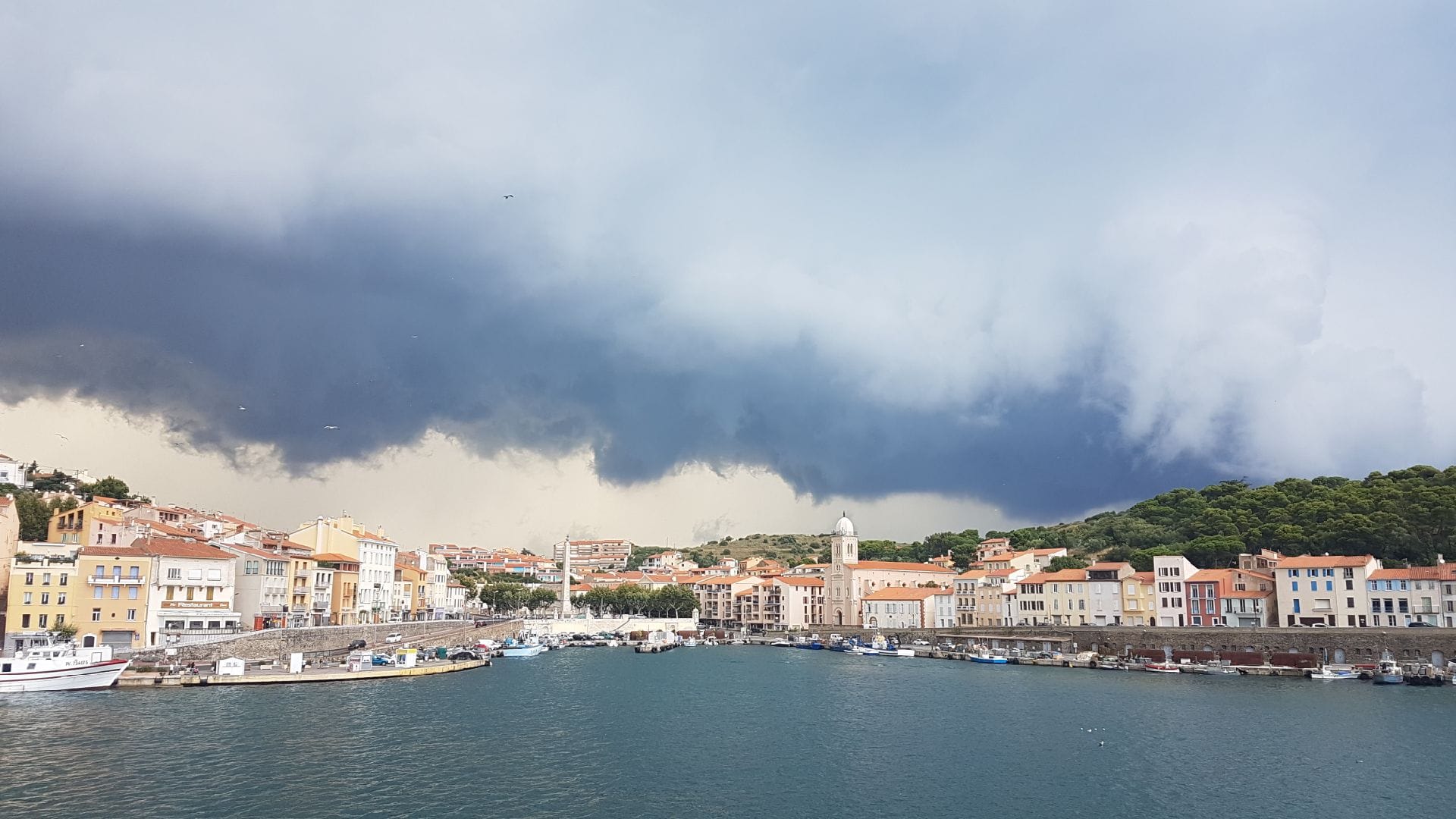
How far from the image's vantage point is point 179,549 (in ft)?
212

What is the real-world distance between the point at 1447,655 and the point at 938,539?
95302 mm

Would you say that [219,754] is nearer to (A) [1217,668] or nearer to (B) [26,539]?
(B) [26,539]

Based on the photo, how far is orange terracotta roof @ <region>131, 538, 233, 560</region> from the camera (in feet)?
208

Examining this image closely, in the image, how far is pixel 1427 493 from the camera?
285ft

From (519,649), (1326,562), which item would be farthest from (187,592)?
(1326,562)

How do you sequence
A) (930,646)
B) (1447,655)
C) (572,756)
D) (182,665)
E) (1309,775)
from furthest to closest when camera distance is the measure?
(930,646) → (1447,655) → (182,665) → (572,756) → (1309,775)

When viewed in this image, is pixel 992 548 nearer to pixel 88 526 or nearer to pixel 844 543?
pixel 844 543

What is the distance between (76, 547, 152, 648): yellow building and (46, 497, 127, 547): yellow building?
1848 cm

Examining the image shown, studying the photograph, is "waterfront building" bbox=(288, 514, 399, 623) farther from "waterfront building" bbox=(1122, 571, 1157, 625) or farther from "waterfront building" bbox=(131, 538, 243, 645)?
"waterfront building" bbox=(1122, 571, 1157, 625)

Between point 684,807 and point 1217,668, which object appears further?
point 1217,668

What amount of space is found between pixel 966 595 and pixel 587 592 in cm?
5679

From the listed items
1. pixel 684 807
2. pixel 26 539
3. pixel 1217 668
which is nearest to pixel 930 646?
pixel 1217 668

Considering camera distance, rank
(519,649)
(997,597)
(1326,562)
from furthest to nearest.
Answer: (997,597), (519,649), (1326,562)

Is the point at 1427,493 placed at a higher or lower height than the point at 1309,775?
higher
